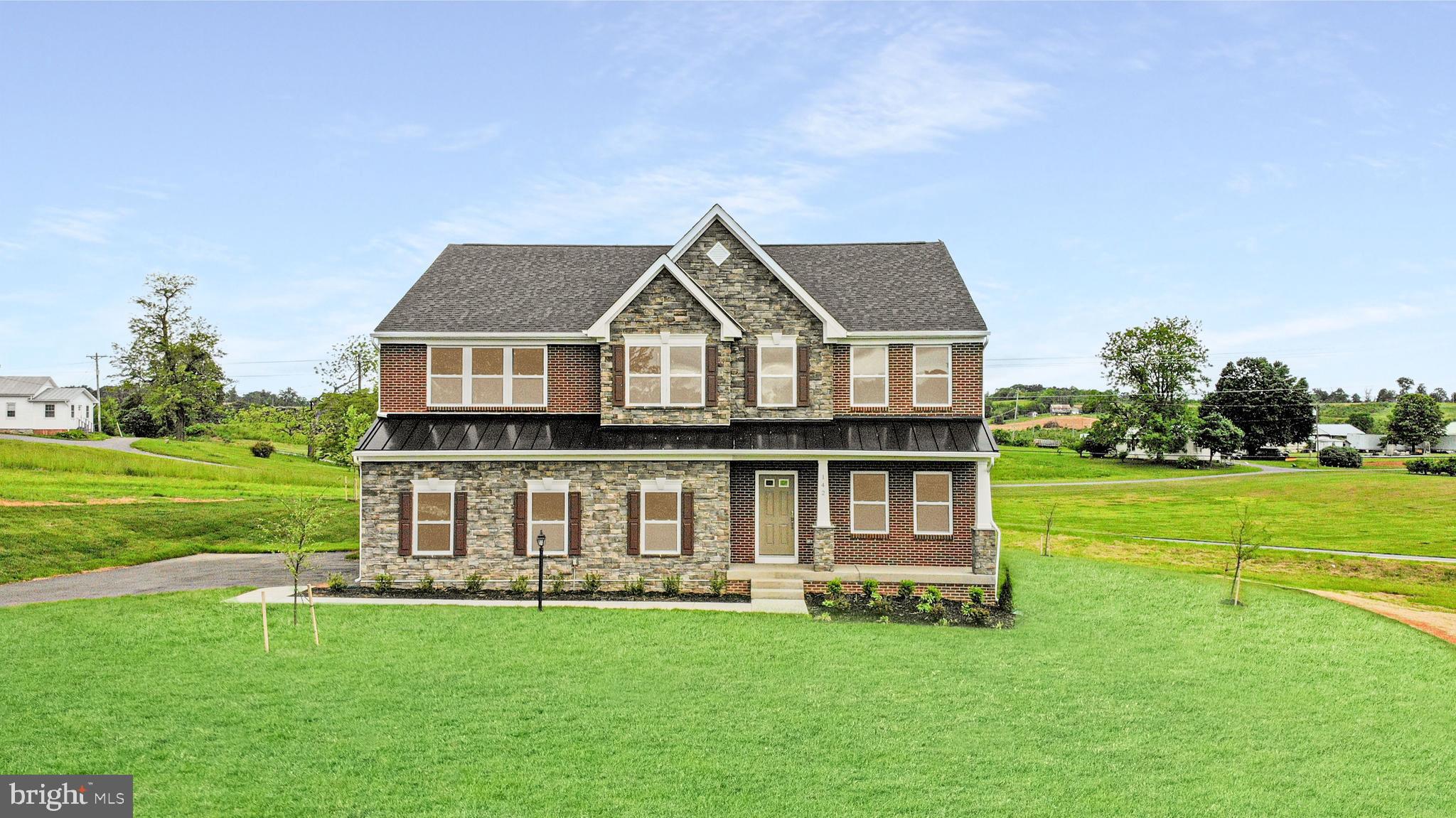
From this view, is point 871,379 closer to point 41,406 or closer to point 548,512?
point 548,512

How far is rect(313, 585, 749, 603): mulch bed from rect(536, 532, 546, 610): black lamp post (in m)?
0.34

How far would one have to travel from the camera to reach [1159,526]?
43438mm

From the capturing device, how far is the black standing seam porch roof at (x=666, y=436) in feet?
70.6

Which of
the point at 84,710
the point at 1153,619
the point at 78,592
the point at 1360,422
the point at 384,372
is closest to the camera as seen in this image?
the point at 84,710

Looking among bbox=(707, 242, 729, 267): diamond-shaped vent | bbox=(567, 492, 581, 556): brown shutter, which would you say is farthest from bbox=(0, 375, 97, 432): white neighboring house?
bbox=(707, 242, 729, 267): diamond-shaped vent

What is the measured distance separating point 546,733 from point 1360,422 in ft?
455

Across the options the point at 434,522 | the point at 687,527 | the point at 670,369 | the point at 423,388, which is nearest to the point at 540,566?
the point at 687,527

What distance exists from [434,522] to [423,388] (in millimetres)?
3691

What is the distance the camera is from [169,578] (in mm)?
23609

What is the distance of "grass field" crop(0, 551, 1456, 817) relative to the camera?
9570 millimetres

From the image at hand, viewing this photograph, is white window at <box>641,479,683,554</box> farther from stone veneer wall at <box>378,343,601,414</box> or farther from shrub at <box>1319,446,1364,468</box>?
shrub at <box>1319,446,1364,468</box>

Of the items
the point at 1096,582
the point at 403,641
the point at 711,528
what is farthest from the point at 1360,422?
the point at 403,641

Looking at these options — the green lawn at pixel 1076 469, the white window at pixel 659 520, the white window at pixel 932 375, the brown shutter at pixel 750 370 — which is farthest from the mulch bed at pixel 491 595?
the green lawn at pixel 1076 469

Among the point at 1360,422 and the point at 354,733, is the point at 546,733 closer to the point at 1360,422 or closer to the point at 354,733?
the point at 354,733
